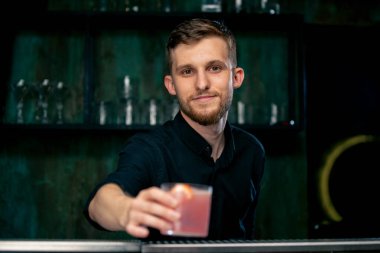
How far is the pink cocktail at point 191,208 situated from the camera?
0.89 metres

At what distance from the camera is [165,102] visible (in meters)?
2.98

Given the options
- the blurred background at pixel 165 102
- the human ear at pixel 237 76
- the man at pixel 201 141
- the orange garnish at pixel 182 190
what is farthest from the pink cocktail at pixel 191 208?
the blurred background at pixel 165 102

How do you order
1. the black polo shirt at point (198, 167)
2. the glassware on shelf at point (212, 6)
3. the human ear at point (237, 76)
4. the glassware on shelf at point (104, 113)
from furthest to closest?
the glassware on shelf at point (212, 6), the glassware on shelf at point (104, 113), the human ear at point (237, 76), the black polo shirt at point (198, 167)

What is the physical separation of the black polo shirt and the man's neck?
0.02 metres

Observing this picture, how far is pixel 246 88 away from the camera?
331cm

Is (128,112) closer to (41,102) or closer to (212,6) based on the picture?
(41,102)

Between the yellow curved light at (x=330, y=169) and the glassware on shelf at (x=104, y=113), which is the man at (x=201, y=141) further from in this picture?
the yellow curved light at (x=330, y=169)

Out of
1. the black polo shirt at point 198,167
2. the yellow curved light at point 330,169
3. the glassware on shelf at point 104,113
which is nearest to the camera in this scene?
the black polo shirt at point 198,167

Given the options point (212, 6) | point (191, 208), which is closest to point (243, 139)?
point (191, 208)

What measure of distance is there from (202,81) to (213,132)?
24 centimetres

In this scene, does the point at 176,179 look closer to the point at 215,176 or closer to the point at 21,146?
the point at 215,176

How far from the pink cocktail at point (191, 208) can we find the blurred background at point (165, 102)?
197 cm

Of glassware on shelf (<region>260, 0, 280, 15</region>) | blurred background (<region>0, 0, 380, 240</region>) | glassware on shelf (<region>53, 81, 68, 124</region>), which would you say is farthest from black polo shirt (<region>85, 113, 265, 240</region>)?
glassware on shelf (<region>260, 0, 280, 15</region>)

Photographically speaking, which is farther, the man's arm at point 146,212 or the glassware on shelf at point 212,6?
the glassware on shelf at point 212,6
